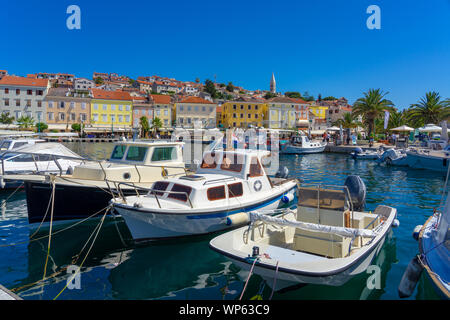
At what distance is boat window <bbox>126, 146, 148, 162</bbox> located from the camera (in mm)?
13139

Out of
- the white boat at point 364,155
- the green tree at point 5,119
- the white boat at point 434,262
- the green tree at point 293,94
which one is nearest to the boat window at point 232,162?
the white boat at point 434,262

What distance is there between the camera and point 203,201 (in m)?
9.42

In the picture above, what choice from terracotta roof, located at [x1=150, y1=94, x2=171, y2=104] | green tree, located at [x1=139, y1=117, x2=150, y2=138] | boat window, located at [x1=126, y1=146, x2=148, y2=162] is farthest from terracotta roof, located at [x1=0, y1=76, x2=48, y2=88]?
boat window, located at [x1=126, y1=146, x2=148, y2=162]

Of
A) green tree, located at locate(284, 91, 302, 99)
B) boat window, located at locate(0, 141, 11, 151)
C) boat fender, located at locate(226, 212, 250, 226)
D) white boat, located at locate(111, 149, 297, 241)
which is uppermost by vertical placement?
green tree, located at locate(284, 91, 302, 99)

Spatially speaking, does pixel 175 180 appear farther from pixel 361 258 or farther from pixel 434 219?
pixel 434 219

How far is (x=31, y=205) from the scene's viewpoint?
10867 millimetres

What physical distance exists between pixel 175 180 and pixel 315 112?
89.4 meters

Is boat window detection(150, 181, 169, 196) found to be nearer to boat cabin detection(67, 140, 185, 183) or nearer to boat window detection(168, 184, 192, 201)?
boat window detection(168, 184, 192, 201)

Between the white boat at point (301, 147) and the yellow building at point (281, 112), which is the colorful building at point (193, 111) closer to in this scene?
the yellow building at point (281, 112)

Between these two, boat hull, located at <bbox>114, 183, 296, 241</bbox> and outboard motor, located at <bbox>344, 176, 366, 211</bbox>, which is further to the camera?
outboard motor, located at <bbox>344, 176, 366, 211</bbox>

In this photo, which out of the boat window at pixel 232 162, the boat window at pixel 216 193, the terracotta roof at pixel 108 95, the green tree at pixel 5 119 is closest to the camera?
the boat window at pixel 216 193

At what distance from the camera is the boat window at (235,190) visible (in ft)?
33.6

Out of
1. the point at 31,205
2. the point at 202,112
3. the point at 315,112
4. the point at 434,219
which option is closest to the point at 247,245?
the point at 434,219

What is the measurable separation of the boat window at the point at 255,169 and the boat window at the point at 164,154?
4.07m
